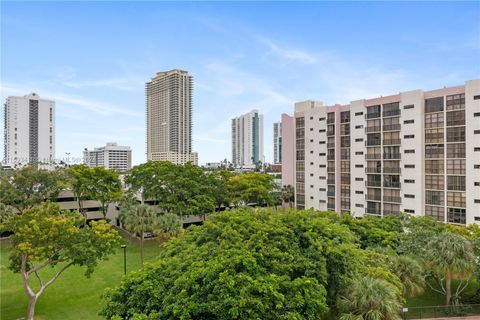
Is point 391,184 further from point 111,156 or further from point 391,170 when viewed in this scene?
point 111,156

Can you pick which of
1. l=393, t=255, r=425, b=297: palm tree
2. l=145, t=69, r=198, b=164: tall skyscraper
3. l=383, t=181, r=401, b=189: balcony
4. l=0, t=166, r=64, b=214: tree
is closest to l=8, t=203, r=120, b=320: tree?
l=393, t=255, r=425, b=297: palm tree

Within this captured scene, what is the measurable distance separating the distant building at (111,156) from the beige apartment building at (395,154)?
13155 centimetres

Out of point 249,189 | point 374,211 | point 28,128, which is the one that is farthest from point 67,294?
point 28,128

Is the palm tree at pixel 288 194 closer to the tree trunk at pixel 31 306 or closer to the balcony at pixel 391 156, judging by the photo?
the balcony at pixel 391 156

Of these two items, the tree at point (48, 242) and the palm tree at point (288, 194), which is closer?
the tree at point (48, 242)

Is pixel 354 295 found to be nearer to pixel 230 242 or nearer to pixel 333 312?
pixel 333 312

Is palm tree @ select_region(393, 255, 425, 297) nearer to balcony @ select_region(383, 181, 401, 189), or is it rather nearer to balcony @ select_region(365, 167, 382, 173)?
balcony @ select_region(383, 181, 401, 189)

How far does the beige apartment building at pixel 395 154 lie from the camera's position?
128ft

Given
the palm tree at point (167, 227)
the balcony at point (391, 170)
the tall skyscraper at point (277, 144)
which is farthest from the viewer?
the tall skyscraper at point (277, 144)

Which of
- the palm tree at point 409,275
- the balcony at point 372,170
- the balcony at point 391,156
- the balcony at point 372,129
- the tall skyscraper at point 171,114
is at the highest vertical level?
the tall skyscraper at point 171,114

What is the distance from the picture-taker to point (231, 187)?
4806 cm

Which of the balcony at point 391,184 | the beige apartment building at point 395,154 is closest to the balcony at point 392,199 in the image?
the beige apartment building at point 395,154

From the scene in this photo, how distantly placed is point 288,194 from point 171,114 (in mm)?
103850

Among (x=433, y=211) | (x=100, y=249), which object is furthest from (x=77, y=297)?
(x=433, y=211)
